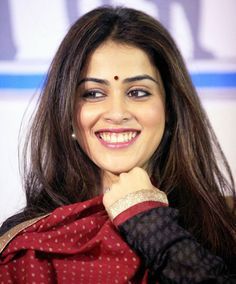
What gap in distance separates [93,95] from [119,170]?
0.72 ft

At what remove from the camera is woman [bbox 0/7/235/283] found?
0.98 m

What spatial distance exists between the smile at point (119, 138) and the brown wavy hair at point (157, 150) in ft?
0.37

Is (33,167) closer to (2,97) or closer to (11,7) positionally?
(2,97)

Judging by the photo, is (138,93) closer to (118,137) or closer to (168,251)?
(118,137)

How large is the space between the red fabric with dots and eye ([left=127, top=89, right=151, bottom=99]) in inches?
13.7

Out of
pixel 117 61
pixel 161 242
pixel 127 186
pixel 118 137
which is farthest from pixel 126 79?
pixel 161 242

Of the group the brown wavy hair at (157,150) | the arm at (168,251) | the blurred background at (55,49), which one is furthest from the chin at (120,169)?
the blurred background at (55,49)

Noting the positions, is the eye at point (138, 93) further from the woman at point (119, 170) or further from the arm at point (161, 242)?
the arm at point (161, 242)

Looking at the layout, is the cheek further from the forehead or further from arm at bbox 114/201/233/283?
arm at bbox 114/201/233/283

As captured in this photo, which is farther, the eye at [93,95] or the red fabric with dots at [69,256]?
the eye at [93,95]

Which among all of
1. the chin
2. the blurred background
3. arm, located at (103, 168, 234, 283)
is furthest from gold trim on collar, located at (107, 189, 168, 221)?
the blurred background

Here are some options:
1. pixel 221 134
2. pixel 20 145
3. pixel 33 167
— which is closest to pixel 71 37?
pixel 33 167

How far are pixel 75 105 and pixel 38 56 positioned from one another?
1.48 feet

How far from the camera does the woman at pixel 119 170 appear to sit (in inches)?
38.7
